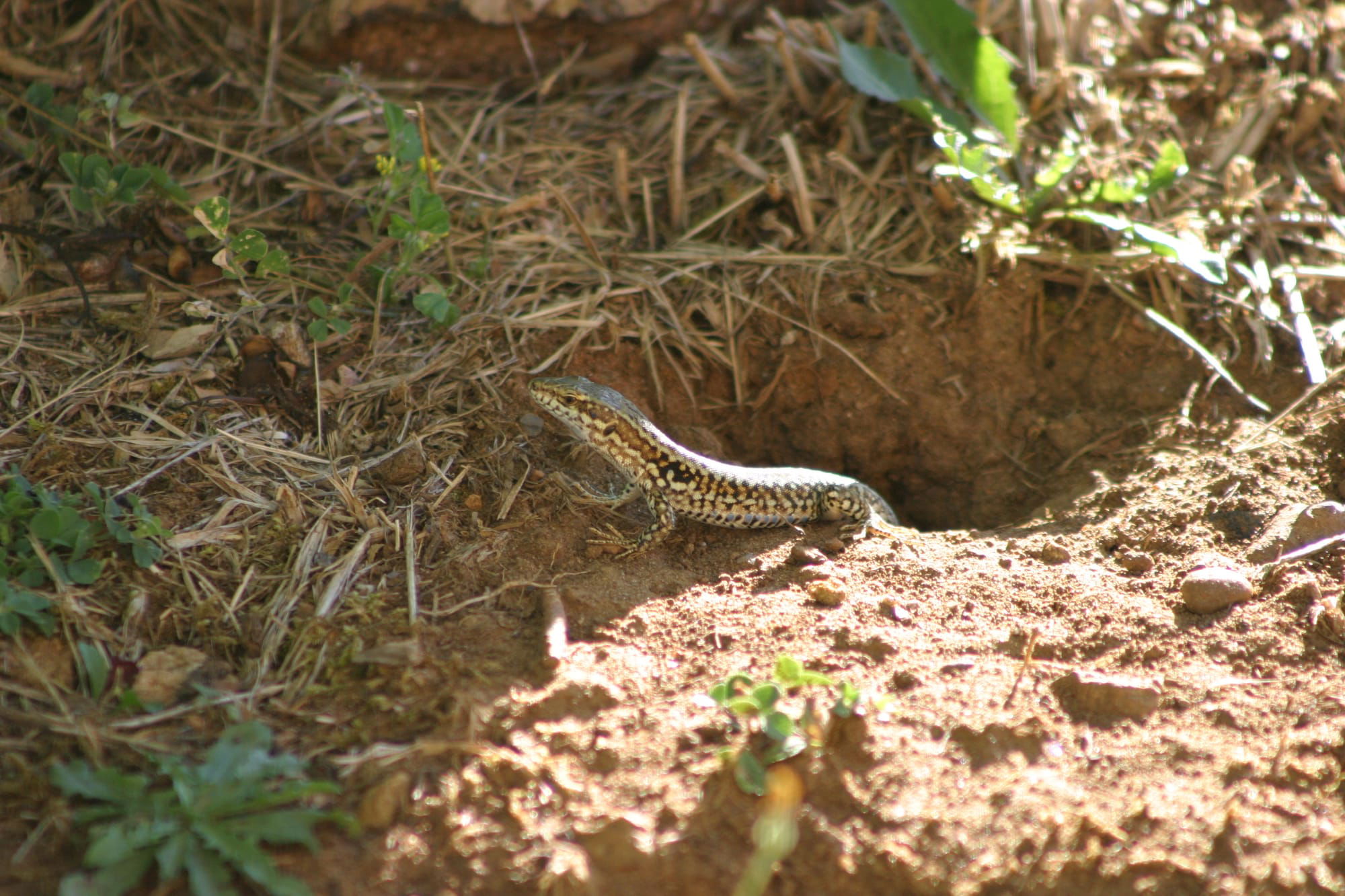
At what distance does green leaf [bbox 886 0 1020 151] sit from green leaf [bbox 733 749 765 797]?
3.94m

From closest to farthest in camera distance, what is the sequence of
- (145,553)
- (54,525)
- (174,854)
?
(174,854)
(54,525)
(145,553)

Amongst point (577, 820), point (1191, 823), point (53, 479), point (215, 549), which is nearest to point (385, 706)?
point (577, 820)

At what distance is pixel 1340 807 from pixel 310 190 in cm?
486

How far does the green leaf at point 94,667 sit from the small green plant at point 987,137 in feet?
13.9

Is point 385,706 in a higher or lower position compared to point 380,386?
lower

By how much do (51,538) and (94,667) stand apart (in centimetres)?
50

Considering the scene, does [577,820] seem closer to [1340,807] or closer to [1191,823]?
[1191,823]

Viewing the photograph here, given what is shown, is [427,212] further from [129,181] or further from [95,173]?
[95,173]

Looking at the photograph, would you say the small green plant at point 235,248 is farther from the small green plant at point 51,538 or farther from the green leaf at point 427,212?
the small green plant at point 51,538

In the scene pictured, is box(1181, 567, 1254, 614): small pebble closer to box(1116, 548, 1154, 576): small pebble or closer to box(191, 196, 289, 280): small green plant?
box(1116, 548, 1154, 576): small pebble

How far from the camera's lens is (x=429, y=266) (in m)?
4.65

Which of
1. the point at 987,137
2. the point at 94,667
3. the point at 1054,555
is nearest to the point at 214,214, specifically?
the point at 94,667

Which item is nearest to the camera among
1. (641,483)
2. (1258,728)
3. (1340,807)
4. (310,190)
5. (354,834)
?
(354,834)

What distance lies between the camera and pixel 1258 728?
303 cm
